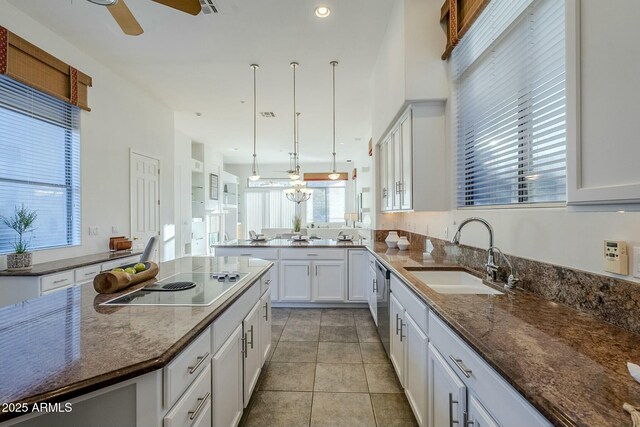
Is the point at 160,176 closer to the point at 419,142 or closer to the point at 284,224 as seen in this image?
the point at 419,142

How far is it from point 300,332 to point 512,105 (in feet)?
9.48

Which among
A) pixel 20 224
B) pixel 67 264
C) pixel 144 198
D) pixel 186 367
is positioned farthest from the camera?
pixel 144 198

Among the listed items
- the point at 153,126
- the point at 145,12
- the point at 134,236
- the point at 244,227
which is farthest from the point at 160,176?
the point at 244,227

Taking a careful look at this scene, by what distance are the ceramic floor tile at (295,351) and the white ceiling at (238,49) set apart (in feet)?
10.9

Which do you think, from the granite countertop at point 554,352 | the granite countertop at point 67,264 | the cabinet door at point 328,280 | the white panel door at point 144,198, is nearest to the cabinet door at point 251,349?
the granite countertop at point 554,352

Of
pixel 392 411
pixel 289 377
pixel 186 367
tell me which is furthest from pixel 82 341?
pixel 392 411

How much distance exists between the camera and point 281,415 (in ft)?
6.32

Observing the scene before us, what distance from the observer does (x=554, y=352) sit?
885 millimetres

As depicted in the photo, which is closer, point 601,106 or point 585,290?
point 601,106

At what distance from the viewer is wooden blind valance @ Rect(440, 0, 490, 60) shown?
78.0 inches

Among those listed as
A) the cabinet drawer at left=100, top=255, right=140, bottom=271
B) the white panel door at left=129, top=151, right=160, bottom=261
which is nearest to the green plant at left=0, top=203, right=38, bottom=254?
the cabinet drawer at left=100, top=255, right=140, bottom=271

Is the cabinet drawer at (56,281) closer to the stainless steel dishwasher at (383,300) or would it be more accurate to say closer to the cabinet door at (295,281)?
the cabinet door at (295,281)

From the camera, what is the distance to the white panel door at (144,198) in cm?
434

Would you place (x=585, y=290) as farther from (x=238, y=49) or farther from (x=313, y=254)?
(x=238, y=49)
